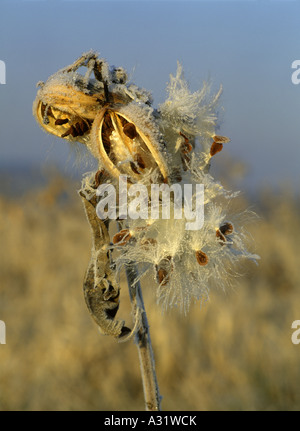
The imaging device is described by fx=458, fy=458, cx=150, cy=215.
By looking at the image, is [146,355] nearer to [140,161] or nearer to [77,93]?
[140,161]

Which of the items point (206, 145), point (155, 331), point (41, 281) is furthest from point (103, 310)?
point (41, 281)

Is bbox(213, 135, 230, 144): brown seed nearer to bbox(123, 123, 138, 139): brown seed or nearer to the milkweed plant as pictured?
the milkweed plant

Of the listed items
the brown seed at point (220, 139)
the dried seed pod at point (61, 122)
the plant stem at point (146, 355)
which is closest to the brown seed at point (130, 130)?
the dried seed pod at point (61, 122)

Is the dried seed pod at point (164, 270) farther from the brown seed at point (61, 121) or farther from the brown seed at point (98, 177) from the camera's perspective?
the brown seed at point (61, 121)

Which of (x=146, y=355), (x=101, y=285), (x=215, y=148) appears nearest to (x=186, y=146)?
(x=215, y=148)

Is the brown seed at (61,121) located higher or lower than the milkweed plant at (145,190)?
higher

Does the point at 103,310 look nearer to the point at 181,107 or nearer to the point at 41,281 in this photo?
the point at 181,107

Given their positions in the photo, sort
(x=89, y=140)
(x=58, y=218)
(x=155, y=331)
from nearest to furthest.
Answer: (x=89, y=140), (x=155, y=331), (x=58, y=218)

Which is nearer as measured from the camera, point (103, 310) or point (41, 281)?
point (103, 310)
